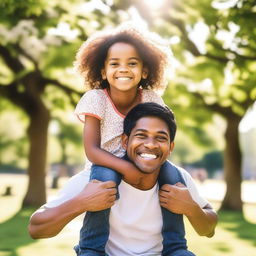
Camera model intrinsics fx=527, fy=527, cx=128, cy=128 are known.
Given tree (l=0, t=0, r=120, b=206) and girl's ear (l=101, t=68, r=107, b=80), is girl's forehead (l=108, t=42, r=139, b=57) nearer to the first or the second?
girl's ear (l=101, t=68, r=107, b=80)

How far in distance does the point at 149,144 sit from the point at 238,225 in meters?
10.1

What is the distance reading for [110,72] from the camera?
3.89m

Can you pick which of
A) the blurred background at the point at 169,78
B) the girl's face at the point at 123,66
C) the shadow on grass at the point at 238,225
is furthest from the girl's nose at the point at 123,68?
the shadow on grass at the point at 238,225

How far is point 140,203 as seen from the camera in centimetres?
346

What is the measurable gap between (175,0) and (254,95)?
3.30 m

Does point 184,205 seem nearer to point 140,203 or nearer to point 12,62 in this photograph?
point 140,203

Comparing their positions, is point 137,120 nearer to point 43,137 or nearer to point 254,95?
point 254,95

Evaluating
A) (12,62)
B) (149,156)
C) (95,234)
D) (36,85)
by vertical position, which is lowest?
(95,234)

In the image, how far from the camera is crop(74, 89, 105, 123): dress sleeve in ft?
12.9

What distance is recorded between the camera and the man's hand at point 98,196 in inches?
128

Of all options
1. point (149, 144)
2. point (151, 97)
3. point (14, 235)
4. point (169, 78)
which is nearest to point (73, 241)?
point (14, 235)

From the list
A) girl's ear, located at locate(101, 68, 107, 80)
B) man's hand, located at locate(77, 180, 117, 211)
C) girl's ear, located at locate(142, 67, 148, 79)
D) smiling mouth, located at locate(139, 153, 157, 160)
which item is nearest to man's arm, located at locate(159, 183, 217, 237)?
smiling mouth, located at locate(139, 153, 157, 160)

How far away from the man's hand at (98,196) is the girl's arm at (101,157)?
15 cm

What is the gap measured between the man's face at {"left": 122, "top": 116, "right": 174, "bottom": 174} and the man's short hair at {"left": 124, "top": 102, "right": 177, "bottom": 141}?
0.03m
